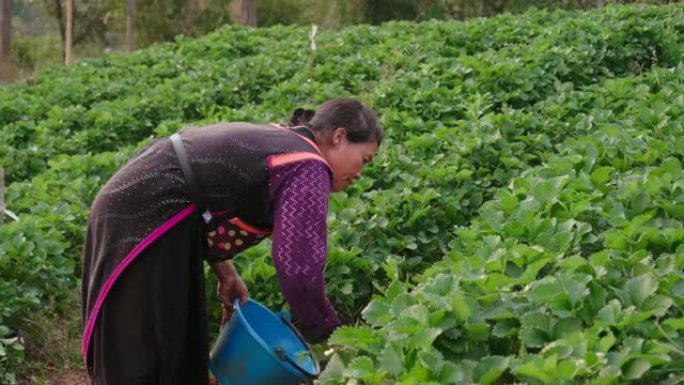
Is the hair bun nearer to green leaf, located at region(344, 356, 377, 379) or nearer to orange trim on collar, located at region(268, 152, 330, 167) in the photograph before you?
orange trim on collar, located at region(268, 152, 330, 167)

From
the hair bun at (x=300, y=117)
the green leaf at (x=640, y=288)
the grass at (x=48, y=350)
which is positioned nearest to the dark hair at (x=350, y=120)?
the hair bun at (x=300, y=117)

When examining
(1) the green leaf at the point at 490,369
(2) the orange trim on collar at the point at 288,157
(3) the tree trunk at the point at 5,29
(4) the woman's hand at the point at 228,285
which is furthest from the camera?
(3) the tree trunk at the point at 5,29

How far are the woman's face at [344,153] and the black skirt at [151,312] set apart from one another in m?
0.50

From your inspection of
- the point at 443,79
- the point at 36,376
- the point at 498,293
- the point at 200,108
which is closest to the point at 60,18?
the point at 200,108

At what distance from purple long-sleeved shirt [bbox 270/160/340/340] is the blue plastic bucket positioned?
0.19 m

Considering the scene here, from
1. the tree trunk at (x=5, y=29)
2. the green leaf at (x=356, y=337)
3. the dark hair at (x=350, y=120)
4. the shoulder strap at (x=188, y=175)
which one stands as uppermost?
the dark hair at (x=350, y=120)

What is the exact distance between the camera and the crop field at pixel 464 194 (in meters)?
2.39

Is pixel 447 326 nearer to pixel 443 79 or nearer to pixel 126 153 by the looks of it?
pixel 126 153

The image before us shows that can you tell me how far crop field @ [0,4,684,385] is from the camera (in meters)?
2.39

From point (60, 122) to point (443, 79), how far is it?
3.52 meters

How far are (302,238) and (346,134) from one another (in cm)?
44

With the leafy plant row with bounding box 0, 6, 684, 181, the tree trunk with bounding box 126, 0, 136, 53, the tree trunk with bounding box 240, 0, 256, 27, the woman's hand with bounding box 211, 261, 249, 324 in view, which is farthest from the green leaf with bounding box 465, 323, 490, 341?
the tree trunk with bounding box 240, 0, 256, 27

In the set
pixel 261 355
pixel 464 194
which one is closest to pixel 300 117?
pixel 261 355

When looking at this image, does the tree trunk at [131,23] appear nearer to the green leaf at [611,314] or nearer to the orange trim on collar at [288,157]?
the orange trim on collar at [288,157]
